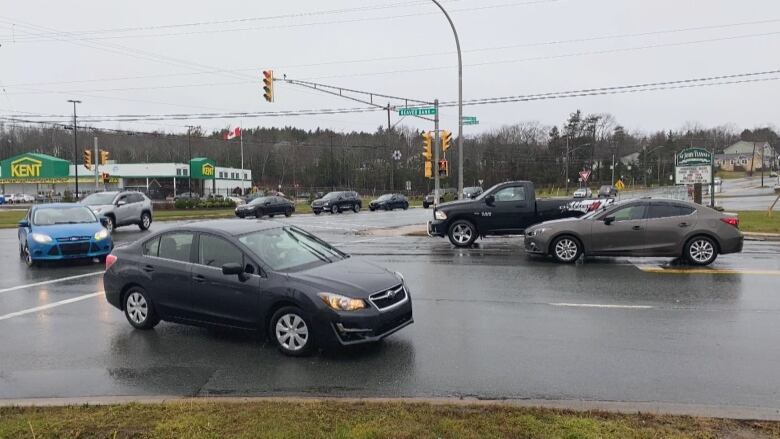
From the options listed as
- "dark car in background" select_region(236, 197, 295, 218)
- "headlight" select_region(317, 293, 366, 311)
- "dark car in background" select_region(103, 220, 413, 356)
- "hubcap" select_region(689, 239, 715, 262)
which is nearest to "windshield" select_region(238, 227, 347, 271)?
"dark car in background" select_region(103, 220, 413, 356)

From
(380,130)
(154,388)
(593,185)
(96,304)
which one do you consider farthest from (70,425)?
(593,185)

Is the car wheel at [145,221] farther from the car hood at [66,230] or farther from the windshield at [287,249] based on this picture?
the windshield at [287,249]

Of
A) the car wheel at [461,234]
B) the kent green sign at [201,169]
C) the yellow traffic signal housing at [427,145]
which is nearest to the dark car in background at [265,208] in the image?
the yellow traffic signal housing at [427,145]

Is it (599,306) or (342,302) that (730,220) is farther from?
(342,302)

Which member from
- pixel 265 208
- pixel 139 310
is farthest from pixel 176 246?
pixel 265 208

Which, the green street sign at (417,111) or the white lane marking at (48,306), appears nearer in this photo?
the white lane marking at (48,306)

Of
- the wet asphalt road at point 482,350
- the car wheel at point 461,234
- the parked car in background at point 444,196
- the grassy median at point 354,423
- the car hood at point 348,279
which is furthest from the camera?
the parked car in background at point 444,196

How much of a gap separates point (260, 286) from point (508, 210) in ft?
36.3

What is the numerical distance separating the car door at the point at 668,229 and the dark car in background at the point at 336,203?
105ft

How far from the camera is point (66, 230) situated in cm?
1406

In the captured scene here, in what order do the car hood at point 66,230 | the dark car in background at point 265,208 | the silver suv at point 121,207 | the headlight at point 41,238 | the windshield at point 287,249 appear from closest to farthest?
the windshield at point 287,249 < the headlight at point 41,238 < the car hood at point 66,230 < the silver suv at point 121,207 < the dark car in background at point 265,208

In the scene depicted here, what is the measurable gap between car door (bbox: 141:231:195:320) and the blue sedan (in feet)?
24.9

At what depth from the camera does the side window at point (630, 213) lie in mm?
12961

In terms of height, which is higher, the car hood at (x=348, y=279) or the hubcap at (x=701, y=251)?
the car hood at (x=348, y=279)
